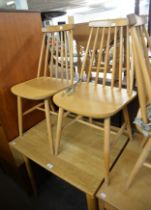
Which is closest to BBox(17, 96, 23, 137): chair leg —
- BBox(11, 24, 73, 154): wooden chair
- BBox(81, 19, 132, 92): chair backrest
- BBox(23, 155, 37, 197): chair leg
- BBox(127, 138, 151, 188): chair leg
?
BBox(11, 24, 73, 154): wooden chair

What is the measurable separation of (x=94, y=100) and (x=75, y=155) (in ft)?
1.34

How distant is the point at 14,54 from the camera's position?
3.77 ft

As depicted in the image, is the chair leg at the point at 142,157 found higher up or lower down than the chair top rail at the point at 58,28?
lower down

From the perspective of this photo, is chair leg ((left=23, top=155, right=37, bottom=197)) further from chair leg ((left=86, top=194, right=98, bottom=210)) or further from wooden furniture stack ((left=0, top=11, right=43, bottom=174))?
chair leg ((left=86, top=194, right=98, bottom=210))

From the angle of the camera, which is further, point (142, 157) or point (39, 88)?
point (39, 88)

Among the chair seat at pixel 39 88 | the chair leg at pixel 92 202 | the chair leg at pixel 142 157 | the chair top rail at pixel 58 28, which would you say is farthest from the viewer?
the chair top rail at pixel 58 28

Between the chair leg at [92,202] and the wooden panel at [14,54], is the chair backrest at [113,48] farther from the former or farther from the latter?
the chair leg at [92,202]

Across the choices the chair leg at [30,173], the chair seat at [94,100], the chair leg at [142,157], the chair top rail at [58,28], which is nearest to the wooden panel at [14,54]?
the chair top rail at [58,28]

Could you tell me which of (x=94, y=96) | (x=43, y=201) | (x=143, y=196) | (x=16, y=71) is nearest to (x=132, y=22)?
(x=94, y=96)

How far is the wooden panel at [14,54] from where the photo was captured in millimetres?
1089

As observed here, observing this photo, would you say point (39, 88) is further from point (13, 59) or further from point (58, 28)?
point (58, 28)

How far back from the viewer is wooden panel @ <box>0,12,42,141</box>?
42.9 inches

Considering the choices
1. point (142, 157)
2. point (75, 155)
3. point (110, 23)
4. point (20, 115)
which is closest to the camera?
point (142, 157)

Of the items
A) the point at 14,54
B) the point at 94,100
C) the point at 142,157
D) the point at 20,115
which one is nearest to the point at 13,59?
the point at 14,54
